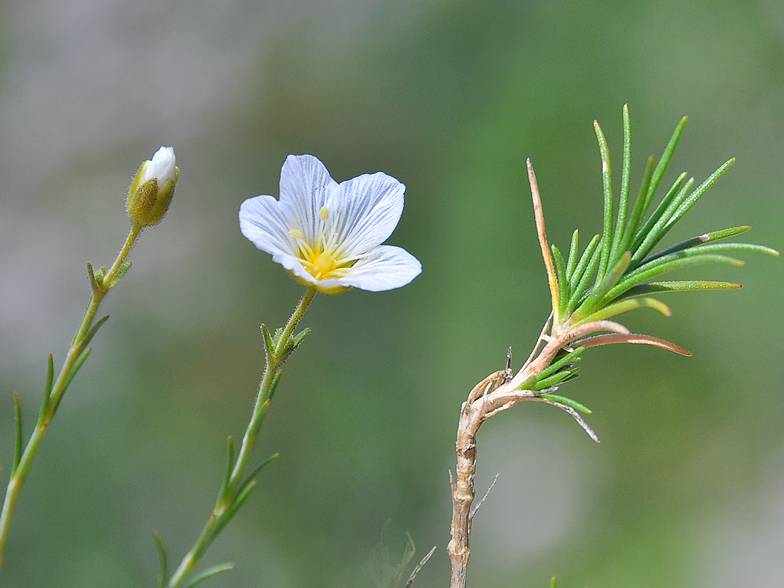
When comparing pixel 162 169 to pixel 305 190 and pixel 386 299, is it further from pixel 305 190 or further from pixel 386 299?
pixel 386 299

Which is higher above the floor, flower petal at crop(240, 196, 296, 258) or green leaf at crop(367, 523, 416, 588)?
flower petal at crop(240, 196, 296, 258)

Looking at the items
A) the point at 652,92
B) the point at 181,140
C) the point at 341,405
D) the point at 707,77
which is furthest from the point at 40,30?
the point at 707,77

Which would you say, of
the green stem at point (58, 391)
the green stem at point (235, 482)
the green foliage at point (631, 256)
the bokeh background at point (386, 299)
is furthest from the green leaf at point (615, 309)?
the bokeh background at point (386, 299)

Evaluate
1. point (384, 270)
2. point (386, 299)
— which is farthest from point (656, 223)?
point (386, 299)

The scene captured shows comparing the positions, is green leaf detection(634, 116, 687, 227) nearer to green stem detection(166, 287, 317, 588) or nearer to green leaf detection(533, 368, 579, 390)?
green leaf detection(533, 368, 579, 390)

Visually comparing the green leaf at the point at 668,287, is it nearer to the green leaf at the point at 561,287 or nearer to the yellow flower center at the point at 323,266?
the green leaf at the point at 561,287

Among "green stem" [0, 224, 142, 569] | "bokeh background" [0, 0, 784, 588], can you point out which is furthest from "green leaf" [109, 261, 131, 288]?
"bokeh background" [0, 0, 784, 588]
